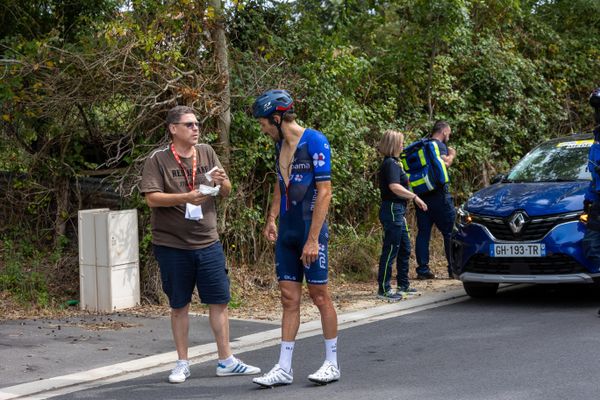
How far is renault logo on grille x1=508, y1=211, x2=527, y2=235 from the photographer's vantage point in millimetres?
9539

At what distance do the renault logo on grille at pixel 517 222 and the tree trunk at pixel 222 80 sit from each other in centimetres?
327

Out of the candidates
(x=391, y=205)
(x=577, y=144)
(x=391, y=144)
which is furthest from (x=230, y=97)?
(x=577, y=144)

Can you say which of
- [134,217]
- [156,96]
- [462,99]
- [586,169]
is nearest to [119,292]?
[134,217]

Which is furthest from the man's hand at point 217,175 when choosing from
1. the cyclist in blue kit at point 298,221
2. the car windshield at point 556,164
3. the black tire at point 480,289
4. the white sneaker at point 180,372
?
the car windshield at point 556,164

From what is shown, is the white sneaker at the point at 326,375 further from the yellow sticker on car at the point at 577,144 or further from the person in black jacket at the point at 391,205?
the yellow sticker on car at the point at 577,144

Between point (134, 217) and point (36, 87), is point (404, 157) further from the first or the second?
point (36, 87)

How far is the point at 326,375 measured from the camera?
6590 millimetres

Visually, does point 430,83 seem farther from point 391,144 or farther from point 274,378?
point 274,378

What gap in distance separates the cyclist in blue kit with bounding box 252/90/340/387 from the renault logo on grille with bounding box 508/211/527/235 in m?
3.45

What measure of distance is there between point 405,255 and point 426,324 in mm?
2002

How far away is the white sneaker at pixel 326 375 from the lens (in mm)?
6566

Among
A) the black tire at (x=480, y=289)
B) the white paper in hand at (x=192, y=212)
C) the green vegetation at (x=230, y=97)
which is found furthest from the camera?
the green vegetation at (x=230, y=97)

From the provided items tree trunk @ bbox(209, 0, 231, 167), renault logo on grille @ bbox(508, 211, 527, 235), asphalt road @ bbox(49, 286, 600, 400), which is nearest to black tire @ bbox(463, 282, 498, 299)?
asphalt road @ bbox(49, 286, 600, 400)

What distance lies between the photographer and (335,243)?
495 inches
